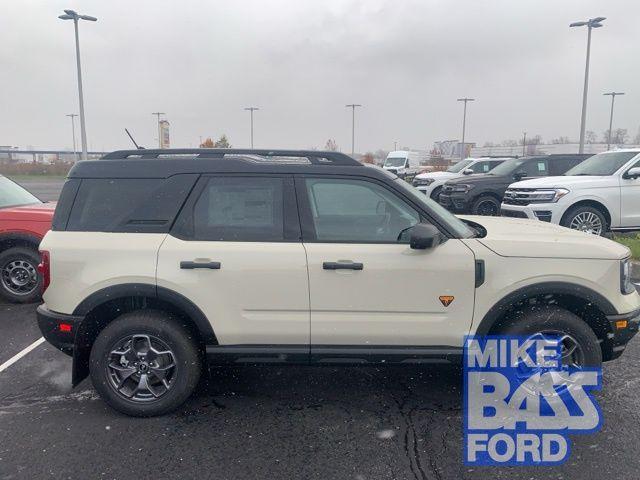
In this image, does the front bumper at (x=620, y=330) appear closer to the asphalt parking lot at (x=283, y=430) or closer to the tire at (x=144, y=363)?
the asphalt parking lot at (x=283, y=430)

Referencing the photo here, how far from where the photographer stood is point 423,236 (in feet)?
10.9

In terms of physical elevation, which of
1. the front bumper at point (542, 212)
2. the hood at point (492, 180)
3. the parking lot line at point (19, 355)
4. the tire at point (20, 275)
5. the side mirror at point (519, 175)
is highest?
the side mirror at point (519, 175)

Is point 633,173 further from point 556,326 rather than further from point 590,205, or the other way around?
point 556,326

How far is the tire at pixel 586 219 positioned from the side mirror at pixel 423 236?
710 centimetres

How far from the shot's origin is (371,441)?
3.33m

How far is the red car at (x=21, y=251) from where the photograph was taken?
634cm

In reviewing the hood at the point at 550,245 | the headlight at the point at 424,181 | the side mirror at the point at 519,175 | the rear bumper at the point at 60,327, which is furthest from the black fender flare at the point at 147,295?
the headlight at the point at 424,181

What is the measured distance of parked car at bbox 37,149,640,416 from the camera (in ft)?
11.4

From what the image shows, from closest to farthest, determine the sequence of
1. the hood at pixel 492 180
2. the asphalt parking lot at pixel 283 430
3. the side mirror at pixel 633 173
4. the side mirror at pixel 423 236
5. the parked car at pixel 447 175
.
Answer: the asphalt parking lot at pixel 283 430 → the side mirror at pixel 423 236 → the side mirror at pixel 633 173 → the hood at pixel 492 180 → the parked car at pixel 447 175

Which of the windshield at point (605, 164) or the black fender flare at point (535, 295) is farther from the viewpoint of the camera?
the windshield at point (605, 164)

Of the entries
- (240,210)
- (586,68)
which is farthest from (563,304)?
(586,68)

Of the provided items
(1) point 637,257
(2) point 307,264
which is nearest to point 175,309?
(2) point 307,264

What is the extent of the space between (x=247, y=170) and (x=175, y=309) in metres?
1.08

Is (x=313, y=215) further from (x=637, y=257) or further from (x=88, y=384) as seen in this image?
(x=637, y=257)
